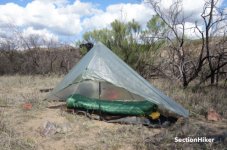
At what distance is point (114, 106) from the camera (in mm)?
6250

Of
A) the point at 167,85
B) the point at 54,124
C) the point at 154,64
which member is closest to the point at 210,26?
the point at 167,85

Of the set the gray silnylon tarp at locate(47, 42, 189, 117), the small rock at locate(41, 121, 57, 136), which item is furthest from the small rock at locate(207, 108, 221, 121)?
the small rock at locate(41, 121, 57, 136)

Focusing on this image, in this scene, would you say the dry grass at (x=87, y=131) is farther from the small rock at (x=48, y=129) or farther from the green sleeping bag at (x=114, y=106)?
the green sleeping bag at (x=114, y=106)

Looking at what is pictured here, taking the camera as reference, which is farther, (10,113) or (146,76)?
(146,76)

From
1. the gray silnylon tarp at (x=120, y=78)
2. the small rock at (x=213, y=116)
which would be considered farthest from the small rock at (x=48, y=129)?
the small rock at (x=213, y=116)

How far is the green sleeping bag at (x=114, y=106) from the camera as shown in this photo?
5.80 meters

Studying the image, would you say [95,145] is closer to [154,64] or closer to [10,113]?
[10,113]

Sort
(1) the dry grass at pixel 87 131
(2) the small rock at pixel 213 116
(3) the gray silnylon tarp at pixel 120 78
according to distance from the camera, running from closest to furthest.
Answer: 1. (1) the dry grass at pixel 87 131
2. (2) the small rock at pixel 213 116
3. (3) the gray silnylon tarp at pixel 120 78

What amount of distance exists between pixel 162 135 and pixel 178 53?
554 cm

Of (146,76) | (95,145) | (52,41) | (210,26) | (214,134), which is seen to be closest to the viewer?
(95,145)

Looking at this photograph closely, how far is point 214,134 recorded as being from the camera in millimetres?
4859
